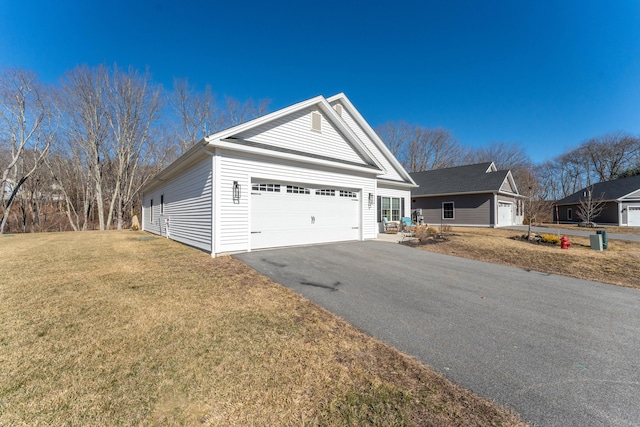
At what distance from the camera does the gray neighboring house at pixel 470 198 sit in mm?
19109

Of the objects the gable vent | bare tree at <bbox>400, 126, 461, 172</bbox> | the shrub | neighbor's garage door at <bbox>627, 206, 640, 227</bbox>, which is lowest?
the shrub

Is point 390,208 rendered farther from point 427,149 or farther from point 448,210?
point 427,149

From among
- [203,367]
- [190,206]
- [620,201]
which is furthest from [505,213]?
[203,367]

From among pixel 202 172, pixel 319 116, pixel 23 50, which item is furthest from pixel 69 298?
pixel 23 50

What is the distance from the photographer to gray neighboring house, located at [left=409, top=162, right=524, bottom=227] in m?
19.1

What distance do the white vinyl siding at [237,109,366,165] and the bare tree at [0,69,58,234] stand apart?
60.7 feet

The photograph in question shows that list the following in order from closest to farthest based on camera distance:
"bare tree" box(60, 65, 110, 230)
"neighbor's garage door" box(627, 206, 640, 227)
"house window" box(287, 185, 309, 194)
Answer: "house window" box(287, 185, 309, 194) < "bare tree" box(60, 65, 110, 230) < "neighbor's garage door" box(627, 206, 640, 227)

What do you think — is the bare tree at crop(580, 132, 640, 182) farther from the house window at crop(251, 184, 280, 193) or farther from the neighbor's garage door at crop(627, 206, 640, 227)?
the house window at crop(251, 184, 280, 193)

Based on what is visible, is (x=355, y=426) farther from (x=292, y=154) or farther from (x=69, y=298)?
(x=292, y=154)

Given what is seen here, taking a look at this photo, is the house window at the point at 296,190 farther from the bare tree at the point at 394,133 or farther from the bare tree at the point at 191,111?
the bare tree at the point at 394,133

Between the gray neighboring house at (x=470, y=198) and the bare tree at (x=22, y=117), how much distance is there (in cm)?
2798

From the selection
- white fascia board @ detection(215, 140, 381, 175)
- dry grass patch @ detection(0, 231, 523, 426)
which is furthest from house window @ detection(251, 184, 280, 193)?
dry grass patch @ detection(0, 231, 523, 426)

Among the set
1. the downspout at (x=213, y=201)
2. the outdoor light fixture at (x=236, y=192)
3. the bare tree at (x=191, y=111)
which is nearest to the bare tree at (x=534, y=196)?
the outdoor light fixture at (x=236, y=192)

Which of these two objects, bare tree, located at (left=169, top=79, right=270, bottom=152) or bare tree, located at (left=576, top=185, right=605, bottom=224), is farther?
bare tree, located at (left=169, top=79, right=270, bottom=152)
